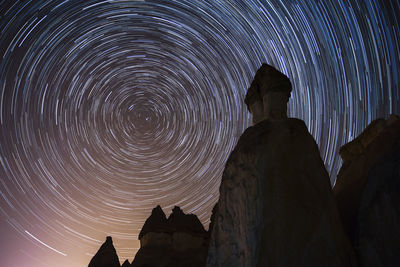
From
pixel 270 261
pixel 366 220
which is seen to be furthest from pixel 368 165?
pixel 270 261

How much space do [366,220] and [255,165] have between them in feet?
18.0

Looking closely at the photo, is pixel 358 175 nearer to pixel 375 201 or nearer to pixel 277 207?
pixel 375 201

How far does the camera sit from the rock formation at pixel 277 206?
10500 millimetres

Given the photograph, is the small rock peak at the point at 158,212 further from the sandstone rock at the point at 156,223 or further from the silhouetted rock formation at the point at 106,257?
the silhouetted rock formation at the point at 106,257

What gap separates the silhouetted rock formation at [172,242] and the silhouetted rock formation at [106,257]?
364 centimetres

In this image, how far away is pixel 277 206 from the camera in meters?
11.1

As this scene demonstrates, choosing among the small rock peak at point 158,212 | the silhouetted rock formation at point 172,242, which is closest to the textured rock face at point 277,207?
the silhouetted rock formation at point 172,242

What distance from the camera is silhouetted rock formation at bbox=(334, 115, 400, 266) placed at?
11180 mm

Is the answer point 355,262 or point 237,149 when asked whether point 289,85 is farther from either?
point 355,262

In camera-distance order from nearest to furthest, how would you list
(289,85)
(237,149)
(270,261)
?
1. (270,261)
2. (237,149)
3. (289,85)

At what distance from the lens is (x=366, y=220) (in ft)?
40.1

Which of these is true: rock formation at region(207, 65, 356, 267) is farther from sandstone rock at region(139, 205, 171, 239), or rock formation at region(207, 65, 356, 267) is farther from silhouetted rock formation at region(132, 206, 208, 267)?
sandstone rock at region(139, 205, 171, 239)

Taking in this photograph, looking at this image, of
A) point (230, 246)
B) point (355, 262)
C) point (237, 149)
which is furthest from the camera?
point (237, 149)

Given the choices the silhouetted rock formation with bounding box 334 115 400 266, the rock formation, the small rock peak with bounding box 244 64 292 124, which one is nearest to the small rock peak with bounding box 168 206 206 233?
the silhouetted rock formation with bounding box 334 115 400 266
